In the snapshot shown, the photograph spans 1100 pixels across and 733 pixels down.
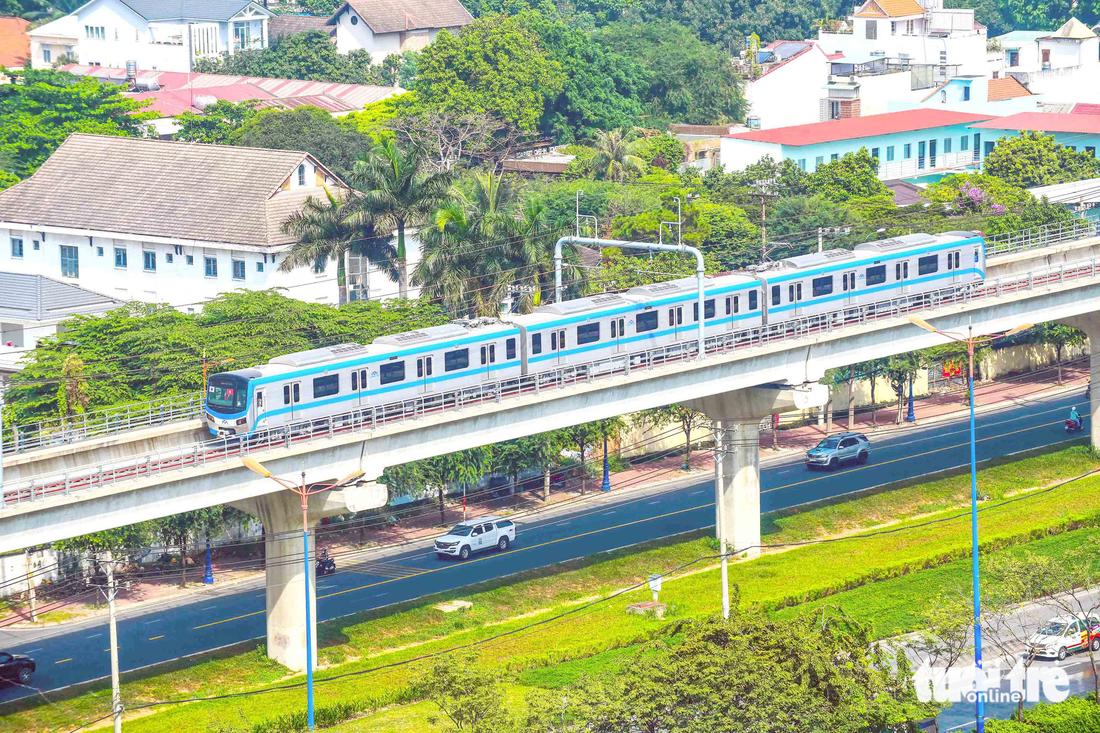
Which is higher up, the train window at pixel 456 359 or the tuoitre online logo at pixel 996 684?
the train window at pixel 456 359

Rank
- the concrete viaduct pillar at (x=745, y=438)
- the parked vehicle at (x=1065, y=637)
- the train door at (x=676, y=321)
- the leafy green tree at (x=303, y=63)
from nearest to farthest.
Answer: the parked vehicle at (x=1065, y=637), the train door at (x=676, y=321), the concrete viaduct pillar at (x=745, y=438), the leafy green tree at (x=303, y=63)

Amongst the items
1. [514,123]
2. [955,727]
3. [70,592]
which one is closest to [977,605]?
[955,727]

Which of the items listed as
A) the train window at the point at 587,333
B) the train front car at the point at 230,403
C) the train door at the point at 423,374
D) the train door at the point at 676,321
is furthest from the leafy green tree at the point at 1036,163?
the train front car at the point at 230,403

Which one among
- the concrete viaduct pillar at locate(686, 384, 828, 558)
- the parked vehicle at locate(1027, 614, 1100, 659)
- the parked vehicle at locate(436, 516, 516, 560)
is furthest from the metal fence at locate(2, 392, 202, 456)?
the parked vehicle at locate(1027, 614, 1100, 659)

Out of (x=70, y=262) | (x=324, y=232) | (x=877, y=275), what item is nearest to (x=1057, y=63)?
(x=877, y=275)

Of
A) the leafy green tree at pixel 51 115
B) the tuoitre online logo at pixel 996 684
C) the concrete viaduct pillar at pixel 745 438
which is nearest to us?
the tuoitre online logo at pixel 996 684

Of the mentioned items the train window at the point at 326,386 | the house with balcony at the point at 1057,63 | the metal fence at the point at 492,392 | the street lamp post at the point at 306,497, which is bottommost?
the street lamp post at the point at 306,497

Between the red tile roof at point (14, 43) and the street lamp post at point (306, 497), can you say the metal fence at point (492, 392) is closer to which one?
the street lamp post at point (306, 497)

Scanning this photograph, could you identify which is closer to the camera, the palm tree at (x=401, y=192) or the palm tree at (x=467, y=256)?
the palm tree at (x=467, y=256)
